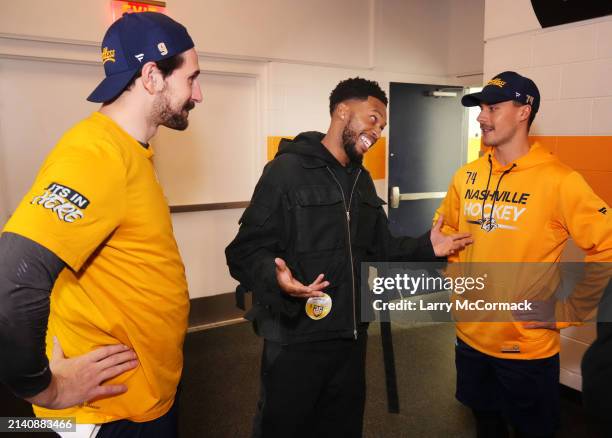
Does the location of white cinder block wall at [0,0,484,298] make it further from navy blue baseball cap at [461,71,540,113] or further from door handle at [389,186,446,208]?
navy blue baseball cap at [461,71,540,113]

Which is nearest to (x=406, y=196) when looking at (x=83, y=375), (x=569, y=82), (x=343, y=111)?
(x=569, y=82)

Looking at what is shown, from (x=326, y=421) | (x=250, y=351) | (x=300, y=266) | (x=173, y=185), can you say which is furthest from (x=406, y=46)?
(x=326, y=421)

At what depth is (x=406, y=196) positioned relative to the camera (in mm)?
4789

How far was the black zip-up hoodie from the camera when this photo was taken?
1661 mm

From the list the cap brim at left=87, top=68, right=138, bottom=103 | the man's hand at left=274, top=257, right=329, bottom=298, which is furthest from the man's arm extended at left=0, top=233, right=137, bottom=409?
the man's hand at left=274, top=257, right=329, bottom=298

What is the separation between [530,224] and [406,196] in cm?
303

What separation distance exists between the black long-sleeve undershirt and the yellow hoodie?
159 cm

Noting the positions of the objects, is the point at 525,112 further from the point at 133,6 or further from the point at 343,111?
the point at 133,6

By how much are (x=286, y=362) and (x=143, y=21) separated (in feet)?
3.88

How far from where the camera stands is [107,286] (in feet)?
3.44

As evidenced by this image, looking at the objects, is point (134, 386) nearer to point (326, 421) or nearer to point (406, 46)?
point (326, 421)

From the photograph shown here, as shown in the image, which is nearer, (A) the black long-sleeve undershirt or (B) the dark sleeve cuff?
(A) the black long-sleeve undershirt

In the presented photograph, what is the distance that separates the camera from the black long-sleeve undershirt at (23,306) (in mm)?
839

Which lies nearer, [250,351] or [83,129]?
[83,129]
